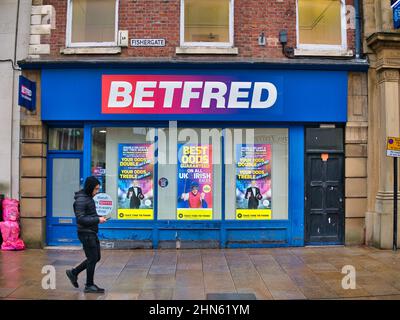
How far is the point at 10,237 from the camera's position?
9.97 m

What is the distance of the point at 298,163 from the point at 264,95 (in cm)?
186

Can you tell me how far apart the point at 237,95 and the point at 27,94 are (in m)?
4.89

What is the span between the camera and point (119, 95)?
1026cm

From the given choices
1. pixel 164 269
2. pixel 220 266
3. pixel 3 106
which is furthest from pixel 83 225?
pixel 3 106

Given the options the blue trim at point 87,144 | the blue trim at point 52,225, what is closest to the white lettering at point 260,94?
the blue trim at point 87,144

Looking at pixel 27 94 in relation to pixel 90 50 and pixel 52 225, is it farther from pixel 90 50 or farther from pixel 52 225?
pixel 52 225

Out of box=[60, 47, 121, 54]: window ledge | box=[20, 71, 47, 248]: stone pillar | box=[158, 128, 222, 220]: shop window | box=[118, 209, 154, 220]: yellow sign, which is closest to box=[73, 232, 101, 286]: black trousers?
box=[118, 209, 154, 220]: yellow sign

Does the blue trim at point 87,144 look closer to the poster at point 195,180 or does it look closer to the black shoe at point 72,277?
the poster at point 195,180

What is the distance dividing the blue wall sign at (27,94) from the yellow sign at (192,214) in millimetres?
4311

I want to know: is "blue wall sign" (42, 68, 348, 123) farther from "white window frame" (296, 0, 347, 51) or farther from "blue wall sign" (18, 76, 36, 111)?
"white window frame" (296, 0, 347, 51)

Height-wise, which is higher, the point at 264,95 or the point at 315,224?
the point at 264,95

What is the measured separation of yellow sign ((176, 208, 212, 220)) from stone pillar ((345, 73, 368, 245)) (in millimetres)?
3426

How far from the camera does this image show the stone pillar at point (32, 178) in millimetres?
10266

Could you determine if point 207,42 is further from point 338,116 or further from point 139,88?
point 338,116
